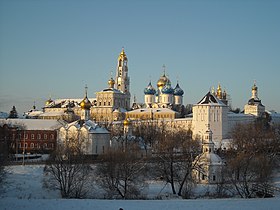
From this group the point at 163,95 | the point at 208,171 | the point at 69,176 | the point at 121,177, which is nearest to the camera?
the point at 69,176

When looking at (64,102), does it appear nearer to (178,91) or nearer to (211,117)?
(178,91)

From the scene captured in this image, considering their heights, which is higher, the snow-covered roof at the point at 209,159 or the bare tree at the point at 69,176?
the snow-covered roof at the point at 209,159

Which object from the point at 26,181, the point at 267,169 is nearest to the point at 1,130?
the point at 26,181

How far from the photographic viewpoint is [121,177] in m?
26.3

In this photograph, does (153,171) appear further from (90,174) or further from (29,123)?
(29,123)

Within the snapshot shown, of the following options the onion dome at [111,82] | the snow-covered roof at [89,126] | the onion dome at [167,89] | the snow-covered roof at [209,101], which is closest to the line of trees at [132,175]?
the snow-covered roof at [89,126]

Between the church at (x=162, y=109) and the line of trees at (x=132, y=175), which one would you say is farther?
the church at (x=162, y=109)

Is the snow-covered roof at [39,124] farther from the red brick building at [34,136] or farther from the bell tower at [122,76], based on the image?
the bell tower at [122,76]

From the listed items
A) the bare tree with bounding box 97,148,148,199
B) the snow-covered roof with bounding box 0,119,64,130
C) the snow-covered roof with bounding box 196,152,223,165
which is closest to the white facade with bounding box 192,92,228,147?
the snow-covered roof with bounding box 0,119,64,130

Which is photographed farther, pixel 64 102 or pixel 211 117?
pixel 64 102

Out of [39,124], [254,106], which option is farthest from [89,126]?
[254,106]

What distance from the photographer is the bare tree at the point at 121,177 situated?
83.3 ft

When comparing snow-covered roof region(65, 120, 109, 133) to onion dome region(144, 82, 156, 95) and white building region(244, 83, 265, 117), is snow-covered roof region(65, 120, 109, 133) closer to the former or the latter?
onion dome region(144, 82, 156, 95)

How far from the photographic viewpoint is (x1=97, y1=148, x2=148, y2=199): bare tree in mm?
25391
